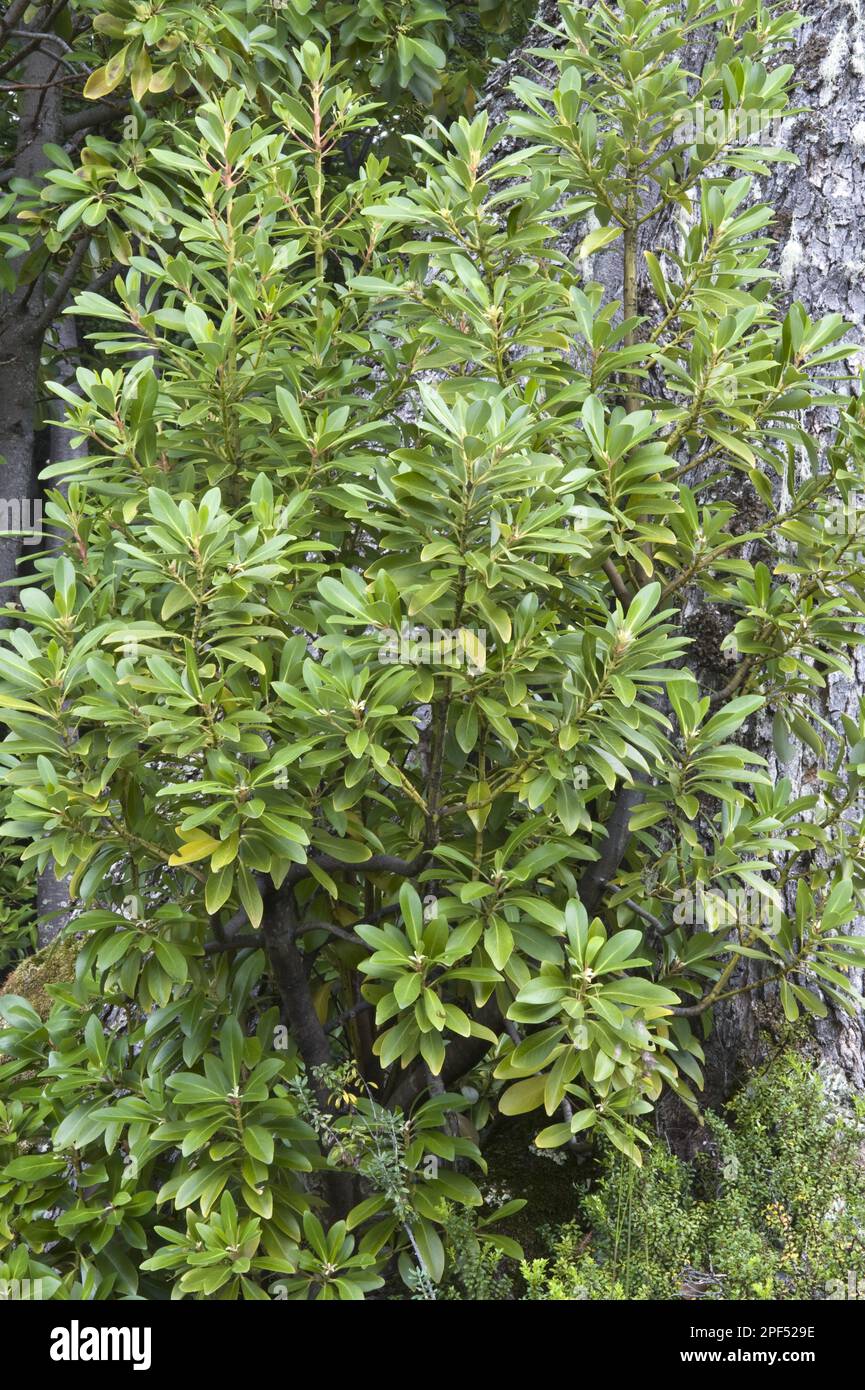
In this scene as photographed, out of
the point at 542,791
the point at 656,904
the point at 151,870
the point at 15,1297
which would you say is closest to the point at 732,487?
the point at 656,904

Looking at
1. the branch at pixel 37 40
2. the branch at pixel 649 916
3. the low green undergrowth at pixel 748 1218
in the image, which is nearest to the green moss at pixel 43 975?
the low green undergrowth at pixel 748 1218

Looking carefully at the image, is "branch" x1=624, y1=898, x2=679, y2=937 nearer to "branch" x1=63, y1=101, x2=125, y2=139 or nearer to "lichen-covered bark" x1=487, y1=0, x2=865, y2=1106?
"lichen-covered bark" x1=487, y1=0, x2=865, y2=1106

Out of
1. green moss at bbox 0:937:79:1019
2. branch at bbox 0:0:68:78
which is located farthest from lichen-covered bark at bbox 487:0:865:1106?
green moss at bbox 0:937:79:1019

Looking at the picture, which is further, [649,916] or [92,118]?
[92,118]

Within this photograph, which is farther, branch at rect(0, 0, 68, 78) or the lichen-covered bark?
branch at rect(0, 0, 68, 78)

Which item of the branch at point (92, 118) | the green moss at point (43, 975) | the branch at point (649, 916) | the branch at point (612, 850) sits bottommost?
the green moss at point (43, 975)

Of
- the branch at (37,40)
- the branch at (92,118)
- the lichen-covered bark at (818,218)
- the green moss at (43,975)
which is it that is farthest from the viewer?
the branch at (92,118)

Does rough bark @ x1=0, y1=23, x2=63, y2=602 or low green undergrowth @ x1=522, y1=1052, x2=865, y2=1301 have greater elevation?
rough bark @ x1=0, y1=23, x2=63, y2=602

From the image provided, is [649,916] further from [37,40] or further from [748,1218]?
[37,40]

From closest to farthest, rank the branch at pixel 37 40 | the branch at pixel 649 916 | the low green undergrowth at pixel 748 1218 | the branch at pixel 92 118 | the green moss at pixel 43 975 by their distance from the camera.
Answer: the low green undergrowth at pixel 748 1218 → the branch at pixel 649 916 → the green moss at pixel 43 975 → the branch at pixel 37 40 → the branch at pixel 92 118

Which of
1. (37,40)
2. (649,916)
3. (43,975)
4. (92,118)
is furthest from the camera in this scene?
(92,118)

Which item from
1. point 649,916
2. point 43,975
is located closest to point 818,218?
point 649,916

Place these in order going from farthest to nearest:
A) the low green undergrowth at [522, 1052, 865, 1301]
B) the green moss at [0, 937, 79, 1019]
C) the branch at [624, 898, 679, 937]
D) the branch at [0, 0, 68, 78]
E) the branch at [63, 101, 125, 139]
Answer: the branch at [63, 101, 125, 139] → the branch at [0, 0, 68, 78] → the green moss at [0, 937, 79, 1019] → the branch at [624, 898, 679, 937] → the low green undergrowth at [522, 1052, 865, 1301]

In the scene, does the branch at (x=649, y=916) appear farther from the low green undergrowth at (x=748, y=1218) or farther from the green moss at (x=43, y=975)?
the green moss at (x=43, y=975)
